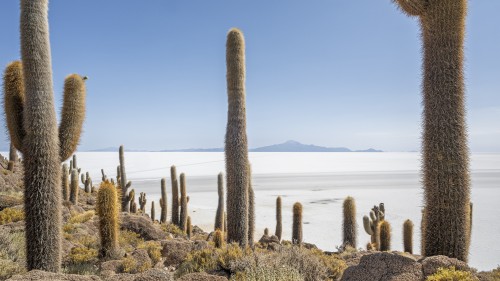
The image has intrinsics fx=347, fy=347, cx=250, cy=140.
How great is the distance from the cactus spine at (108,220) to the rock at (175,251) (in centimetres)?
117

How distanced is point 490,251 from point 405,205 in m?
13.3

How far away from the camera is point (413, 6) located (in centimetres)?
599

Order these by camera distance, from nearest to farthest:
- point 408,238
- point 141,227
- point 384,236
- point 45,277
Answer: point 45,277, point 384,236, point 408,238, point 141,227

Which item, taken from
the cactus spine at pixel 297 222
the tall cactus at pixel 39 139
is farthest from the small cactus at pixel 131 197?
the tall cactus at pixel 39 139

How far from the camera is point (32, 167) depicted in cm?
613

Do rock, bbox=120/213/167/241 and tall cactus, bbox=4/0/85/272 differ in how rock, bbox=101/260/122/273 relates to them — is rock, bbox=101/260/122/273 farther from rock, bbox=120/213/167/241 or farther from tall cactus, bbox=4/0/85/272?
rock, bbox=120/213/167/241

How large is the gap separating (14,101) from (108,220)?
3329mm

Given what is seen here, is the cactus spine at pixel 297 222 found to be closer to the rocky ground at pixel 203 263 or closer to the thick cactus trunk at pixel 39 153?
the rocky ground at pixel 203 263

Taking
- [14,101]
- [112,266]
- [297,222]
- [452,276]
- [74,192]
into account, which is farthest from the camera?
[74,192]

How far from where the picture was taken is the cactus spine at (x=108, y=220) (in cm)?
821

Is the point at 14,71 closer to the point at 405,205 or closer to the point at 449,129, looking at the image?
the point at 449,129

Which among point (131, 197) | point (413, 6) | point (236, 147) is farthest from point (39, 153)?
point (131, 197)

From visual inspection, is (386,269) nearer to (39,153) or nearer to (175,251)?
(175,251)

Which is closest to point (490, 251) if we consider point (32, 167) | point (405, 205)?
point (405, 205)
